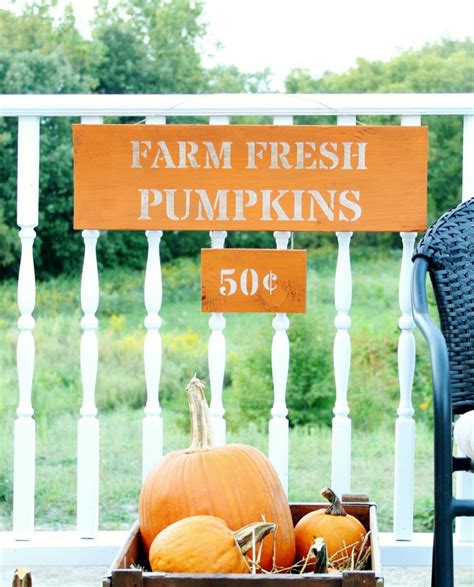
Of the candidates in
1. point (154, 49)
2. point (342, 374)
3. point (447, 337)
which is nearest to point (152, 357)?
point (342, 374)

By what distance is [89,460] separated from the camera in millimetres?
2141

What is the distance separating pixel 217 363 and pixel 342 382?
0.29m

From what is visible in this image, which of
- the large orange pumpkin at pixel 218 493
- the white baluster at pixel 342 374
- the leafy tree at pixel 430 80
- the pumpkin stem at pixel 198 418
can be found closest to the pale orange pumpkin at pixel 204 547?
the large orange pumpkin at pixel 218 493

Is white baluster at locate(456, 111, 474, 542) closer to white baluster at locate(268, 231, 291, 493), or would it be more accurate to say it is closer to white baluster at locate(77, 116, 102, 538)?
white baluster at locate(268, 231, 291, 493)

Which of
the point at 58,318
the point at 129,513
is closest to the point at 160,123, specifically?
the point at 129,513

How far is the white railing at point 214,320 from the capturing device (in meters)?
2.08

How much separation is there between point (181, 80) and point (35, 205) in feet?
20.7

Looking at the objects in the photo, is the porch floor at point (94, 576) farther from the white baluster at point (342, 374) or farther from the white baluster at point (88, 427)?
the white baluster at point (342, 374)

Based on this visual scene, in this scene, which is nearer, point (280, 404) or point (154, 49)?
point (280, 404)

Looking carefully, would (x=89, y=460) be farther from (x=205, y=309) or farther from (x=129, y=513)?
(x=129, y=513)

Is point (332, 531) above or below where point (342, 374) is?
below

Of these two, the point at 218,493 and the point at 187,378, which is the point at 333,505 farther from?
the point at 187,378

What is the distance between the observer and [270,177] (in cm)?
208

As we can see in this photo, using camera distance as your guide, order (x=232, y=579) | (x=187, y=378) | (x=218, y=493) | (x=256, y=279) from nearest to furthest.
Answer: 1. (x=232, y=579)
2. (x=218, y=493)
3. (x=256, y=279)
4. (x=187, y=378)
